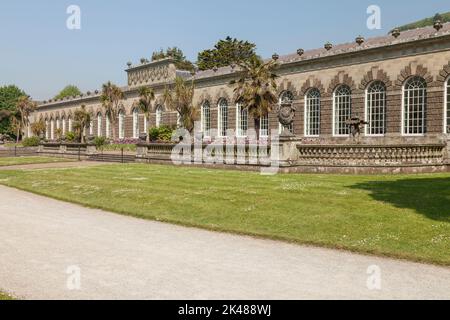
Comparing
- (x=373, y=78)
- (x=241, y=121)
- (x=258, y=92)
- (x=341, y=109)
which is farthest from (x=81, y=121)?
(x=373, y=78)

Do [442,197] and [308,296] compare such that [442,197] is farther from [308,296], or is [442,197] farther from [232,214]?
[308,296]

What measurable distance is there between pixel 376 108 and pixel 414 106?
3047 millimetres

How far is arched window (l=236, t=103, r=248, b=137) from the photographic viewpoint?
150ft

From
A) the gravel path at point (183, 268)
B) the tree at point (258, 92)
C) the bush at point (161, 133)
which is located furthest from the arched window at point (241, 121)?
the gravel path at point (183, 268)

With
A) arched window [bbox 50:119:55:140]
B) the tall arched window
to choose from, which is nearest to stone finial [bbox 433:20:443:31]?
the tall arched window

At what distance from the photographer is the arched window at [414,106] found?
102 feet

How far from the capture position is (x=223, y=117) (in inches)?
1933

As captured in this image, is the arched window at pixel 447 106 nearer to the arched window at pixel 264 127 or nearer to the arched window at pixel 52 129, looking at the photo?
the arched window at pixel 264 127

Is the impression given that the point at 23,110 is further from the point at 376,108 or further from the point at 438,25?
the point at 438,25

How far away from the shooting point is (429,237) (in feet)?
28.2

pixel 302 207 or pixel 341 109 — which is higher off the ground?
pixel 341 109

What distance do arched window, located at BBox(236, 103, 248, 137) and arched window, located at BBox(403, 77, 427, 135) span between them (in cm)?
1745

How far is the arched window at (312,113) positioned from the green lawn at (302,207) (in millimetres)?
21571
